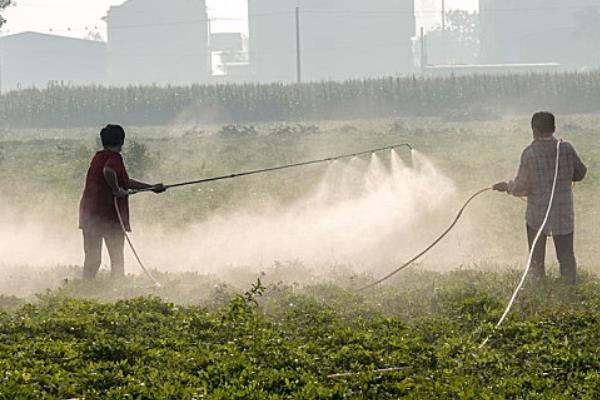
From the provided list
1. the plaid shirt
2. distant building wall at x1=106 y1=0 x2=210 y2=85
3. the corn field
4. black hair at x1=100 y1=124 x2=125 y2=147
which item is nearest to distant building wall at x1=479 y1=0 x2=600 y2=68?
distant building wall at x1=106 y1=0 x2=210 y2=85

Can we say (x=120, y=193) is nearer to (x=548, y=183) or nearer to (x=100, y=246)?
(x=100, y=246)

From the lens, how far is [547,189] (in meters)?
12.9

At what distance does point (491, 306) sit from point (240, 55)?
556 ft

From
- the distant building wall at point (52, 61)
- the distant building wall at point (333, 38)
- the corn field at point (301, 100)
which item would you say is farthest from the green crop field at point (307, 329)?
the distant building wall at point (52, 61)

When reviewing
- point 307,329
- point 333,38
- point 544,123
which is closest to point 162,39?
point 333,38

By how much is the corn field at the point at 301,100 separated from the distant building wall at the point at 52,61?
118171mm

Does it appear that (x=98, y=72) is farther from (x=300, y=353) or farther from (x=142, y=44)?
(x=300, y=353)

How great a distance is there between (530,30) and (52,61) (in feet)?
261

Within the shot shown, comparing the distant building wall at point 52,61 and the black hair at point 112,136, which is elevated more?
the distant building wall at point 52,61

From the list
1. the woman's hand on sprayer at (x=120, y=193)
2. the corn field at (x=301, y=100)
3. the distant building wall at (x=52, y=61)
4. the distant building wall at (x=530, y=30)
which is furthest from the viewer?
the distant building wall at (x=52, y=61)

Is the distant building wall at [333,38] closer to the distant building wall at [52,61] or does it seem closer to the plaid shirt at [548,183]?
the distant building wall at [52,61]

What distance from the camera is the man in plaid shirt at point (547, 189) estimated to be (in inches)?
505

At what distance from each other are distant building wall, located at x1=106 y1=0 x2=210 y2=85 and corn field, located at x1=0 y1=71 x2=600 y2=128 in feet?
347

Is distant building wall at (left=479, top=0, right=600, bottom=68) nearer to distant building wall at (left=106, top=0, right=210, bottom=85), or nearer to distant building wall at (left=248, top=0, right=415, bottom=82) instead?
distant building wall at (left=248, top=0, right=415, bottom=82)
